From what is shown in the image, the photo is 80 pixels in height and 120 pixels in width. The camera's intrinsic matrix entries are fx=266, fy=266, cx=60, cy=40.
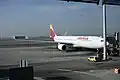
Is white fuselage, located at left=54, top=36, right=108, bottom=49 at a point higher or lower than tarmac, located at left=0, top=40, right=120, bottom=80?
higher

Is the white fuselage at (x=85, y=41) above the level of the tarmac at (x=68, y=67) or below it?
above

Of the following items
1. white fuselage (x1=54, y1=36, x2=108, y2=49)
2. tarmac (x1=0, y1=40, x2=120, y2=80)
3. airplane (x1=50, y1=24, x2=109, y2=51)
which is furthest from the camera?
airplane (x1=50, y1=24, x2=109, y2=51)

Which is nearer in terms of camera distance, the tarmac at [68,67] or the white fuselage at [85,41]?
the tarmac at [68,67]

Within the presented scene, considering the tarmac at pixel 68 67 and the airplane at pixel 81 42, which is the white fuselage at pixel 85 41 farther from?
the tarmac at pixel 68 67

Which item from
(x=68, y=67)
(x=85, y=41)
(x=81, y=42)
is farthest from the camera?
(x=81, y=42)

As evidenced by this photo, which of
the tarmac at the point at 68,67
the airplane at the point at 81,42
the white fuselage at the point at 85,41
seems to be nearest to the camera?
the tarmac at the point at 68,67

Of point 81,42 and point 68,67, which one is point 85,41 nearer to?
point 81,42

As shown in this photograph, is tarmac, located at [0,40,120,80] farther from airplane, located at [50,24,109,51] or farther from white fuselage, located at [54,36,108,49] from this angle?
airplane, located at [50,24,109,51]

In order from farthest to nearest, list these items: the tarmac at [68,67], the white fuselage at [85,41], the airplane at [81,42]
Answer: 1. the airplane at [81,42]
2. the white fuselage at [85,41]
3. the tarmac at [68,67]

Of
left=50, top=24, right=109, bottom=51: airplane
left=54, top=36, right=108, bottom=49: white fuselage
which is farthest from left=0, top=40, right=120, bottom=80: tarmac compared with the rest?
left=50, top=24, right=109, bottom=51: airplane

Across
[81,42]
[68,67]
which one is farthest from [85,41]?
[68,67]

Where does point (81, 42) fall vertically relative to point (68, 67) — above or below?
above

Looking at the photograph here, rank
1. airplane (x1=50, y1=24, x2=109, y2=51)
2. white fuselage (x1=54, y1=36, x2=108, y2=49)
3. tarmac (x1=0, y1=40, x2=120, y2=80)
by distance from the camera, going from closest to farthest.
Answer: tarmac (x1=0, y1=40, x2=120, y2=80) < white fuselage (x1=54, y1=36, x2=108, y2=49) < airplane (x1=50, y1=24, x2=109, y2=51)

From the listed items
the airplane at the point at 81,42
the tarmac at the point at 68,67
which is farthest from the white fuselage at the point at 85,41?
the tarmac at the point at 68,67
